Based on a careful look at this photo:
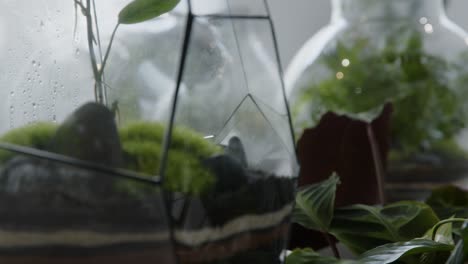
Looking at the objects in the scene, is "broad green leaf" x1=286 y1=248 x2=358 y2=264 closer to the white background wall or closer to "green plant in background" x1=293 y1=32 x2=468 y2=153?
"green plant in background" x1=293 y1=32 x2=468 y2=153

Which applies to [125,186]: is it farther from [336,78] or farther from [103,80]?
[336,78]

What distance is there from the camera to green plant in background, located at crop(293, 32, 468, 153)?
73cm

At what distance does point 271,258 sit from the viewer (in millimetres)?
283

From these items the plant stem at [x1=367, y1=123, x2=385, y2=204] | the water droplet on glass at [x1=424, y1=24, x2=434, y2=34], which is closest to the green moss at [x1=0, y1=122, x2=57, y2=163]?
the plant stem at [x1=367, y1=123, x2=385, y2=204]

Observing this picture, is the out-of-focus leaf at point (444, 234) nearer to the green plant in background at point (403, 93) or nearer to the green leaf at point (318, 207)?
the green leaf at point (318, 207)

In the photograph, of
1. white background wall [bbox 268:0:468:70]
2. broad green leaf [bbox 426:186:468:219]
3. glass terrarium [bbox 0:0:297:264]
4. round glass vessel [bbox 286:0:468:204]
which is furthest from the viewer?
white background wall [bbox 268:0:468:70]

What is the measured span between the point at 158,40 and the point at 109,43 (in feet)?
0.07

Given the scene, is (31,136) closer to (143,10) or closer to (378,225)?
(143,10)

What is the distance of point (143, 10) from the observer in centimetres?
26

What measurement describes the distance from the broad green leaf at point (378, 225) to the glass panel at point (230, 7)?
5.2 inches

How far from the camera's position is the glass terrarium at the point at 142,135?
0.23 m

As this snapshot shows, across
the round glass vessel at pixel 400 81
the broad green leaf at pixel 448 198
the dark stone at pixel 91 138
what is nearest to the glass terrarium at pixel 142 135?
the dark stone at pixel 91 138

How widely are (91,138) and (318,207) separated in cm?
17

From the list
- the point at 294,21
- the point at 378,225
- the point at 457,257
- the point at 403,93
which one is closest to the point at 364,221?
the point at 378,225
